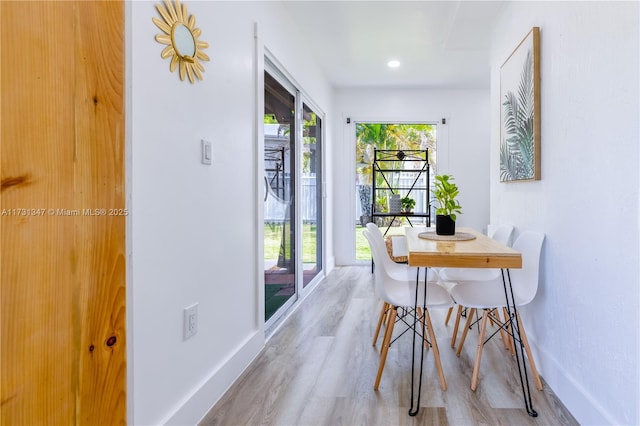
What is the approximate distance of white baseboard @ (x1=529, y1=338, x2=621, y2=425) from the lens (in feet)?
4.85

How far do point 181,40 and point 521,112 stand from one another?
79.1 inches

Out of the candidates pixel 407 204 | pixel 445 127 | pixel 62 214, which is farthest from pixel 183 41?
pixel 445 127

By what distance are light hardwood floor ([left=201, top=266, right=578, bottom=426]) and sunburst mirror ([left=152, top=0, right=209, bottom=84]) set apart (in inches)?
59.7

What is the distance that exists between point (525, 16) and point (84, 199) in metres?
2.65

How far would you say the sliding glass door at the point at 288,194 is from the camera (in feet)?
8.89

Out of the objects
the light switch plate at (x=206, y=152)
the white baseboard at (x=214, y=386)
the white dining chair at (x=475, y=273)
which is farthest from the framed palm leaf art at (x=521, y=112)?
the white baseboard at (x=214, y=386)

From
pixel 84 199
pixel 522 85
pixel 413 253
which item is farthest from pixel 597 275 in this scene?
pixel 84 199

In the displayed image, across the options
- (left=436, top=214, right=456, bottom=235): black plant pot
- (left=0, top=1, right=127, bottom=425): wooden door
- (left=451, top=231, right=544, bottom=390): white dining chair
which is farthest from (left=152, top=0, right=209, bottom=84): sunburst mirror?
(left=451, top=231, right=544, bottom=390): white dining chair

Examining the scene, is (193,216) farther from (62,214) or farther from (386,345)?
(386,345)

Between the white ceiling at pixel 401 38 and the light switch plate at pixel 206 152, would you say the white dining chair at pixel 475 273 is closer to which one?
the white ceiling at pixel 401 38

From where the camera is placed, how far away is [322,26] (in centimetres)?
320

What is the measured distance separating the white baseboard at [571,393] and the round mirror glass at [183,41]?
218 cm

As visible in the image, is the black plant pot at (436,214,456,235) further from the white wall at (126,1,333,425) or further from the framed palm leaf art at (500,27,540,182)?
the white wall at (126,1,333,425)

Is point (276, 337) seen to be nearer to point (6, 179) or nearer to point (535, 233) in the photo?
point (535, 233)
